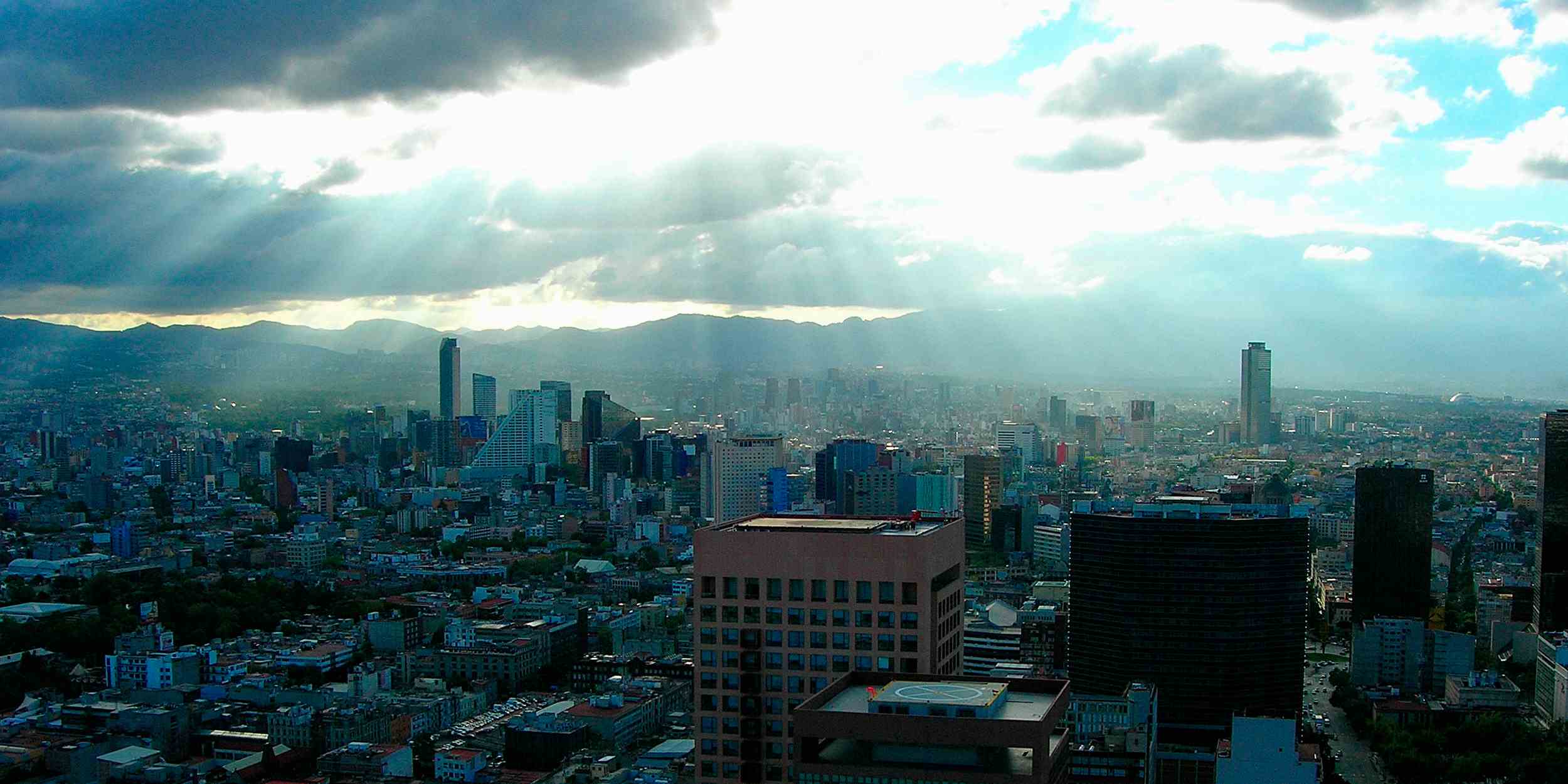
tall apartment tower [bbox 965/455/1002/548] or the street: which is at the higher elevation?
tall apartment tower [bbox 965/455/1002/548]

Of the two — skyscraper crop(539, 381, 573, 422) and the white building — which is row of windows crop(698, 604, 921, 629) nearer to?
the white building

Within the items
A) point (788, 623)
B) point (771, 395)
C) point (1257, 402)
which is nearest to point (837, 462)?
point (771, 395)

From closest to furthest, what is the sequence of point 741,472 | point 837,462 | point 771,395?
point 741,472, point 837,462, point 771,395

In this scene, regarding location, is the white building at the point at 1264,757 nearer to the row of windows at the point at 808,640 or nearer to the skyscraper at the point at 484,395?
the row of windows at the point at 808,640

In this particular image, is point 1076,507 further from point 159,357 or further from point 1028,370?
point 159,357

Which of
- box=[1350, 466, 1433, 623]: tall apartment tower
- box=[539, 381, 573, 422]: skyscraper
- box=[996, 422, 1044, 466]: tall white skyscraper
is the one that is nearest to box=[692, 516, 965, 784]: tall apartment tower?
box=[1350, 466, 1433, 623]: tall apartment tower

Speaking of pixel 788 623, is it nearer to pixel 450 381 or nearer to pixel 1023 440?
pixel 1023 440
